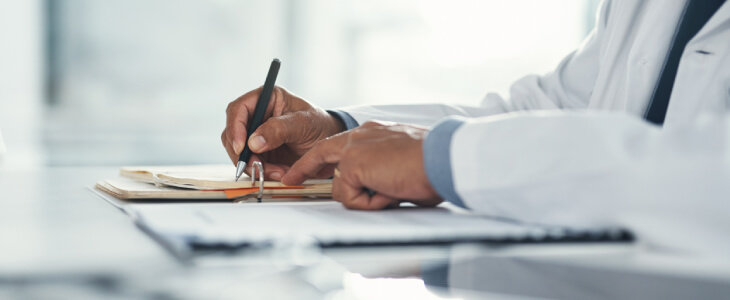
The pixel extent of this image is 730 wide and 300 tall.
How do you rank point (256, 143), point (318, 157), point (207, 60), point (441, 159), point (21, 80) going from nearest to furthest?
point (441, 159) < point (318, 157) < point (256, 143) < point (21, 80) < point (207, 60)

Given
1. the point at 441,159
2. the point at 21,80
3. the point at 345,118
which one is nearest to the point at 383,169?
the point at 441,159

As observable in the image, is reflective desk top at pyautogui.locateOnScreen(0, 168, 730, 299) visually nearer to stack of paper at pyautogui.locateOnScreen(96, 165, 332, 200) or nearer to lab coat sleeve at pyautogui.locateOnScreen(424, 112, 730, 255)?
lab coat sleeve at pyautogui.locateOnScreen(424, 112, 730, 255)

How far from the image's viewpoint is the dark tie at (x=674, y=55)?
2.85ft

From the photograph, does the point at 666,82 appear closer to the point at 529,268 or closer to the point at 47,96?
the point at 529,268

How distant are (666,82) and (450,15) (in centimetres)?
341

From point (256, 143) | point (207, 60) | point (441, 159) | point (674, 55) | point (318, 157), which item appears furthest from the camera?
point (207, 60)

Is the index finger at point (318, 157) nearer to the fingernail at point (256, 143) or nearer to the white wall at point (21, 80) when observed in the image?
the fingernail at point (256, 143)

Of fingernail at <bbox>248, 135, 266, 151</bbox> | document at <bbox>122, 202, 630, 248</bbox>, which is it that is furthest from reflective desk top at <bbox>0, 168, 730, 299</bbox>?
fingernail at <bbox>248, 135, 266, 151</bbox>

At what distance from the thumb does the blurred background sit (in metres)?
2.40

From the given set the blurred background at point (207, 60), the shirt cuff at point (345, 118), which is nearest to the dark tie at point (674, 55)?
the shirt cuff at point (345, 118)

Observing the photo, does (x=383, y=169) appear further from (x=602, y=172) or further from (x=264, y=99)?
(x=264, y=99)

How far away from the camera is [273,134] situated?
0.81 metres

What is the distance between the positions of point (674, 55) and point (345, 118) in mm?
499

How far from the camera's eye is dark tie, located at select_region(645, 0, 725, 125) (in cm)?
87
